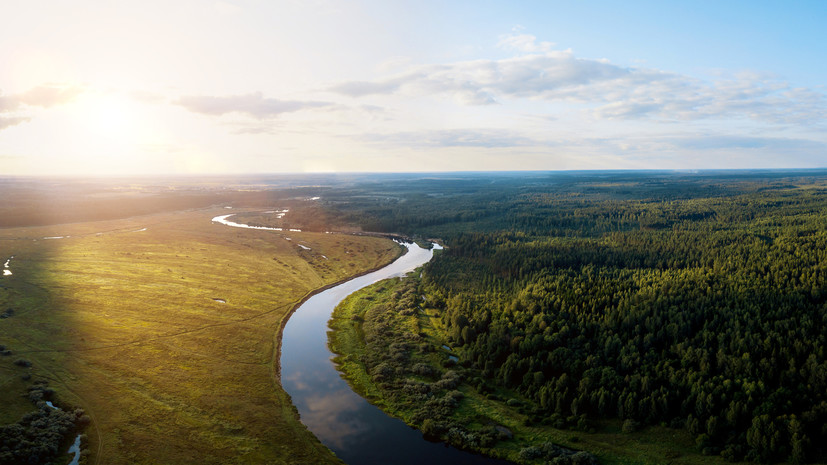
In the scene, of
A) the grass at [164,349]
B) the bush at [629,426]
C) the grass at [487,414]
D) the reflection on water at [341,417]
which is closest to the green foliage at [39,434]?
the grass at [164,349]

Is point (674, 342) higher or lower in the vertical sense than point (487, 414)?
higher

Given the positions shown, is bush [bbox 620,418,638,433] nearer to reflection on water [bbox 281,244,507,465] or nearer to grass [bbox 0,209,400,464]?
reflection on water [bbox 281,244,507,465]

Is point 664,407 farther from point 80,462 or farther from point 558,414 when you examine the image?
point 80,462

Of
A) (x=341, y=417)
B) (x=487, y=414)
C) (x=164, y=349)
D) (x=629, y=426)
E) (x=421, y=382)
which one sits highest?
(x=164, y=349)

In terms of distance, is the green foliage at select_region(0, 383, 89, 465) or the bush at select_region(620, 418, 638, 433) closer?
the green foliage at select_region(0, 383, 89, 465)

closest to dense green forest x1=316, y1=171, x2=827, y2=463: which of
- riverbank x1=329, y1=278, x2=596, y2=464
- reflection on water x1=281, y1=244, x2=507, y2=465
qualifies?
riverbank x1=329, y1=278, x2=596, y2=464

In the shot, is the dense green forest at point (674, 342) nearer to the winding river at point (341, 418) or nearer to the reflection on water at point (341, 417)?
the reflection on water at point (341, 417)

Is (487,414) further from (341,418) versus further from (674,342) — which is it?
(674,342)

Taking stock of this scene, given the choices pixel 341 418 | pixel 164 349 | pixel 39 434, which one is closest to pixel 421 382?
pixel 341 418

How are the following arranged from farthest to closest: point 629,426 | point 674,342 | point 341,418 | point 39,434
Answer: point 674,342 → point 341,418 → point 629,426 → point 39,434
